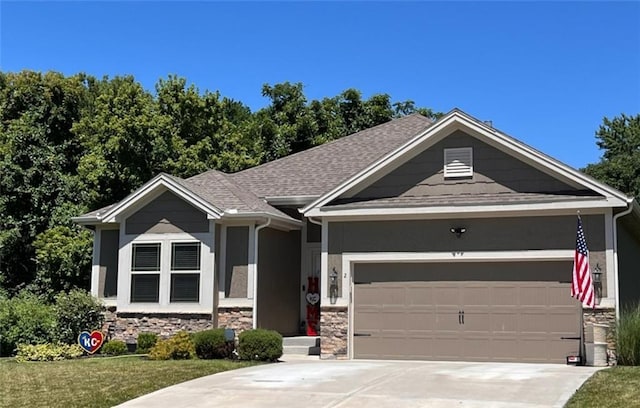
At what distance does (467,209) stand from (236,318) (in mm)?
6268

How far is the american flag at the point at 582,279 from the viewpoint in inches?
592

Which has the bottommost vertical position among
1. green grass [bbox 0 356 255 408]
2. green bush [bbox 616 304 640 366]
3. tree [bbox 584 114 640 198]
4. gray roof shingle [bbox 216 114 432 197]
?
green grass [bbox 0 356 255 408]

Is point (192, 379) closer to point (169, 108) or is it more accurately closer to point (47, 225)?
point (47, 225)

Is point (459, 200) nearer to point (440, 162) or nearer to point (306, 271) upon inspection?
point (440, 162)

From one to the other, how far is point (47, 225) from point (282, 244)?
13807mm

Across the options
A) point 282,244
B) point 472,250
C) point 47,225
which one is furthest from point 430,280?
point 47,225

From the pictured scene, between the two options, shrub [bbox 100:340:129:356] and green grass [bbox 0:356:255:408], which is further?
shrub [bbox 100:340:129:356]

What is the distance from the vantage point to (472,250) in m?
16.5

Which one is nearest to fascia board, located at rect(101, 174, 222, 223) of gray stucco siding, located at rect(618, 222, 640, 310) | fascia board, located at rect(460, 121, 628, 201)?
fascia board, located at rect(460, 121, 628, 201)

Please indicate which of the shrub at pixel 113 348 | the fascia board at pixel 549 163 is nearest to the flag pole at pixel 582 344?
the fascia board at pixel 549 163

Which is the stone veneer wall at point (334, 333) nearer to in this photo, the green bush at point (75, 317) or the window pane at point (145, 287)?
the window pane at point (145, 287)

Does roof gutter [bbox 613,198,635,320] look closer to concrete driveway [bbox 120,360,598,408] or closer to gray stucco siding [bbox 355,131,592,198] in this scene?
gray stucco siding [bbox 355,131,592,198]

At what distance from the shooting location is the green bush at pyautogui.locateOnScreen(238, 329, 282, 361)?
1594 cm

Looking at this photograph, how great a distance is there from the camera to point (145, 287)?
19.2 m
